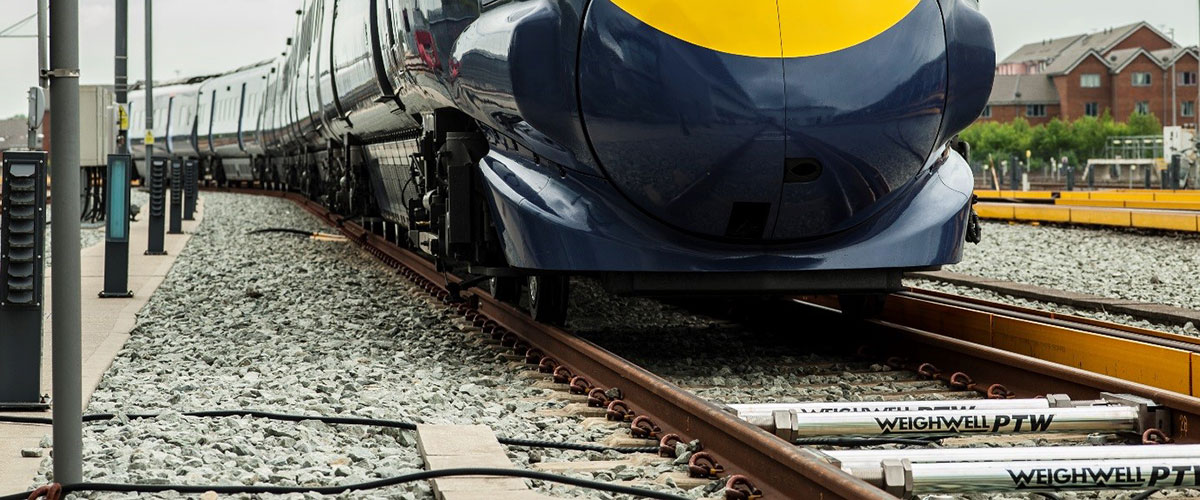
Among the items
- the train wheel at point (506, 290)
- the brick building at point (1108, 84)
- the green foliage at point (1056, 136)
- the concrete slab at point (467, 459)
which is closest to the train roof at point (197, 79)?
the train wheel at point (506, 290)

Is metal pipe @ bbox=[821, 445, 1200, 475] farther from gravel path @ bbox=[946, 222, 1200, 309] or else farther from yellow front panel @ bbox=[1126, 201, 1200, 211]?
yellow front panel @ bbox=[1126, 201, 1200, 211]

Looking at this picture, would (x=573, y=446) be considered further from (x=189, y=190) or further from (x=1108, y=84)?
(x=1108, y=84)

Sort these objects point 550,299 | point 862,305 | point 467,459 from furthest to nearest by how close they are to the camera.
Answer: point 862,305
point 550,299
point 467,459

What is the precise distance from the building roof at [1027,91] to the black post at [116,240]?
85.8 metres

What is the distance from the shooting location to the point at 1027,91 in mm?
92188

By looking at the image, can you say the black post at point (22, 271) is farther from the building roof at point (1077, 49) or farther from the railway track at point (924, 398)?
the building roof at point (1077, 49)

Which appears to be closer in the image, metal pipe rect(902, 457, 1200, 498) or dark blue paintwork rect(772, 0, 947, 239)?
metal pipe rect(902, 457, 1200, 498)

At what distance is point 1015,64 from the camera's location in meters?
108

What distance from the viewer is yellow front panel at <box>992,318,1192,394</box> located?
6.12m

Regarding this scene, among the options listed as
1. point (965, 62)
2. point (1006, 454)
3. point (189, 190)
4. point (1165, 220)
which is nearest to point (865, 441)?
point (1006, 454)

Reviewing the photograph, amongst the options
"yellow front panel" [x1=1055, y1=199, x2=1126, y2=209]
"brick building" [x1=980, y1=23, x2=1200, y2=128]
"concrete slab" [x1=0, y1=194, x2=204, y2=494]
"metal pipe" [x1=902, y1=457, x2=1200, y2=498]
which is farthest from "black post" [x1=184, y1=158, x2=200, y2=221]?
"brick building" [x1=980, y1=23, x2=1200, y2=128]

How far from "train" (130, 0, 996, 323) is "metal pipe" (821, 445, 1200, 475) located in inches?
93.3

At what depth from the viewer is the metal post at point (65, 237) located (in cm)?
397

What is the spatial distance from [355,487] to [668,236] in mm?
2740
